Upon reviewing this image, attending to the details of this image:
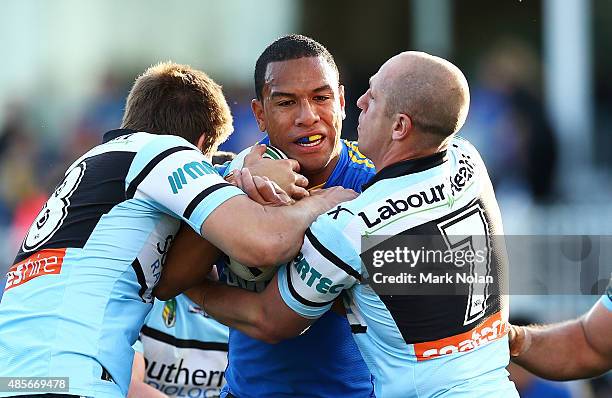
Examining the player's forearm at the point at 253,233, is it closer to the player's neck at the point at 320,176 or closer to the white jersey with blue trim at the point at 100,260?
the white jersey with blue trim at the point at 100,260

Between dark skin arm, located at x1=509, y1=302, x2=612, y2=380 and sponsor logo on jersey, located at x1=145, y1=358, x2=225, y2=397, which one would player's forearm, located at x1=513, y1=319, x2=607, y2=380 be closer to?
dark skin arm, located at x1=509, y1=302, x2=612, y2=380

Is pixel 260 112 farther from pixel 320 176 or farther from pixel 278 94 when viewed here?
pixel 320 176

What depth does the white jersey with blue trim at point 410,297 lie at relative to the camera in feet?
14.4

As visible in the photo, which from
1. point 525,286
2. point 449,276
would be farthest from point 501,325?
point 525,286

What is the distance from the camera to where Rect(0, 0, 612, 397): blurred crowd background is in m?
11.3

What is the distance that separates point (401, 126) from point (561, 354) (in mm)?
1587

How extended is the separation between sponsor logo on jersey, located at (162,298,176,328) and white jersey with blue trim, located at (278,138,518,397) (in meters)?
A: 1.78

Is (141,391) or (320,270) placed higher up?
(320,270)

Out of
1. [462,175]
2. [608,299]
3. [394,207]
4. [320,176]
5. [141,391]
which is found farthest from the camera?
[141,391]

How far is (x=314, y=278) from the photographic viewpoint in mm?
4465

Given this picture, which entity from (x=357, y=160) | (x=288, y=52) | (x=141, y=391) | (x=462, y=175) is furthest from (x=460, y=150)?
(x=141, y=391)

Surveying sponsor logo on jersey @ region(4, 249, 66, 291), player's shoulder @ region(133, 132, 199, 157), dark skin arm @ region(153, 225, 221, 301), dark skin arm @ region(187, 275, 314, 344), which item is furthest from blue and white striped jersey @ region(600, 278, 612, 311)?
sponsor logo on jersey @ region(4, 249, 66, 291)

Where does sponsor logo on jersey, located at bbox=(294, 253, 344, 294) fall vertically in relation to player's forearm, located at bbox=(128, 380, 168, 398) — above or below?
above

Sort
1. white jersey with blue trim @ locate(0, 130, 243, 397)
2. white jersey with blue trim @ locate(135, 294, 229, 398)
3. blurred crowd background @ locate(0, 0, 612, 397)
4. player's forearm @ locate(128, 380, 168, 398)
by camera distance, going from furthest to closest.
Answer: blurred crowd background @ locate(0, 0, 612, 397) → white jersey with blue trim @ locate(135, 294, 229, 398) → player's forearm @ locate(128, 380, 168, 398) → white jersey with blue trim @ locate(0, 130, 243, 397)
